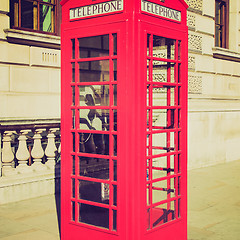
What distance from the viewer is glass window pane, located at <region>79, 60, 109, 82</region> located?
406 centimetres

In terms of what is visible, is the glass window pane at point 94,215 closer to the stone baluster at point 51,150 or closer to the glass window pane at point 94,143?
the glass window pane at point 94,143

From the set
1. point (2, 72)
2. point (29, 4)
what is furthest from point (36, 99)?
point (29, 4)

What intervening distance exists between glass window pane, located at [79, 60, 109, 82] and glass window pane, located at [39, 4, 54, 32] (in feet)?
13.1

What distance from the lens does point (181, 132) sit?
3943mm

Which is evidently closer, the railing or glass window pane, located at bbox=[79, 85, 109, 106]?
glass window pane, located at bbox=[79, 85, 109, 106]

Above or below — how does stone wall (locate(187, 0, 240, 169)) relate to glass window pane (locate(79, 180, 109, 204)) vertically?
above

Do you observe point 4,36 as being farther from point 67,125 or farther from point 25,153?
point 67,125

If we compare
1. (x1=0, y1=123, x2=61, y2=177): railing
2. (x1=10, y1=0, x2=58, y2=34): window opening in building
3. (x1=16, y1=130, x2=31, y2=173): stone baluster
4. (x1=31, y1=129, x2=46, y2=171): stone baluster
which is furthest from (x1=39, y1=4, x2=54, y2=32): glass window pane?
(x1=16, y1=130, x2=31, y2=173): stone baluster

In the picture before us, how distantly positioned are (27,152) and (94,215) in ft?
8.47

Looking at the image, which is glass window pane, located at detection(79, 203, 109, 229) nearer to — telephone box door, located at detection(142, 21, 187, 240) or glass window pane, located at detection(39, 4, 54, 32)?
telephone box door, located at detection(142, 21, 187, 240)

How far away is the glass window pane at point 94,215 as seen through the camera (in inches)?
153

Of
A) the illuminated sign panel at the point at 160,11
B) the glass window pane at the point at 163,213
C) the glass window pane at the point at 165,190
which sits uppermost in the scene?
the illuminated sign panel at the point at 160,11

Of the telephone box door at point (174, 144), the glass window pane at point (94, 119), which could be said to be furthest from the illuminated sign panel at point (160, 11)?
the glass window pane at point (94, 119)

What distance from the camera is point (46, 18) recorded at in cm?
832
